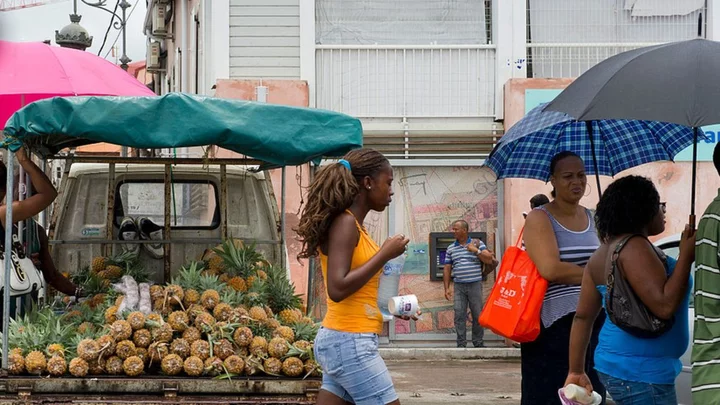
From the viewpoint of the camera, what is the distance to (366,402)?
189 inches

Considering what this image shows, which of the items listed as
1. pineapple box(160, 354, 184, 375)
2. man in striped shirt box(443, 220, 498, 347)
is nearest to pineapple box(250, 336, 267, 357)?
pineapple box(160, 354, 184, 375)

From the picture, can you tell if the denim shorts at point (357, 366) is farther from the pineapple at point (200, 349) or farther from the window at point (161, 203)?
the window at point (161, 203)

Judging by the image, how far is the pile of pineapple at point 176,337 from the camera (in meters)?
6.40

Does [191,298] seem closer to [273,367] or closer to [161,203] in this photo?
[273,367]

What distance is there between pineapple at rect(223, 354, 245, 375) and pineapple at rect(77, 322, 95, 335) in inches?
37.2

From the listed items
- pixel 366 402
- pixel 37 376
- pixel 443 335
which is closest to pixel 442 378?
pixel 443 335

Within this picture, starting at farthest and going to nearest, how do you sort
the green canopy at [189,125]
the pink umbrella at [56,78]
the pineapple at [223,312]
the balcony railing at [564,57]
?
the balcony railing at [564,57]
the pink umbrella at [56,78]
the pineapple at [223,312]
the green canopy at [189,125]

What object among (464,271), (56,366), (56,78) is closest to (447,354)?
(464,271)

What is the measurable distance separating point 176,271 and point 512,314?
371 centimetres

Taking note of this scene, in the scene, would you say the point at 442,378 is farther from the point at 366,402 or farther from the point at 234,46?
the point at 366,402

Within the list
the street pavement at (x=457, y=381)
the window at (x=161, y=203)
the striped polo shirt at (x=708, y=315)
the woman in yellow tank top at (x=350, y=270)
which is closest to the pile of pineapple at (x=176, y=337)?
the woman in yellow tank top at (x=350, y=270)

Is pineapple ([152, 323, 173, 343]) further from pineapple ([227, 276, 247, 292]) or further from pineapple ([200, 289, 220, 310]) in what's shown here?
pineapple ([227, 276, 247, 292])

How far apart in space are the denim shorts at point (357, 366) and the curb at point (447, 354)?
1194 centimetres

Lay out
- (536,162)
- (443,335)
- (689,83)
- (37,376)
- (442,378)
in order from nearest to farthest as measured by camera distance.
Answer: (689,83) → (37,376) → (536,162) → (442,378) → (443,335)
